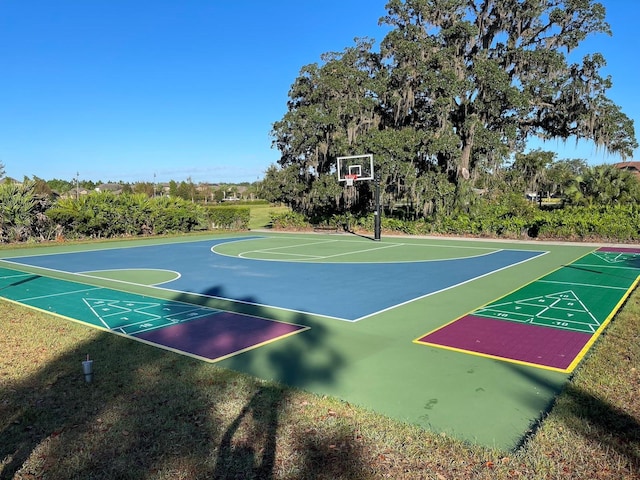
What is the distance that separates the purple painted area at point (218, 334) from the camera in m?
6.49

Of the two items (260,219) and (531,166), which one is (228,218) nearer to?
(260,219)

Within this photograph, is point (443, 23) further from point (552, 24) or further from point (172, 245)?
point (172, 245)

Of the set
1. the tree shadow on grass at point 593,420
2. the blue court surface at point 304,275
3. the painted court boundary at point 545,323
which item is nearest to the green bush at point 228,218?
the blue court surface at point 304,275

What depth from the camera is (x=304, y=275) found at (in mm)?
13219

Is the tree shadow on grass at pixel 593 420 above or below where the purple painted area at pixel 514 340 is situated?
above

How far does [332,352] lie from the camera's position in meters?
6.38

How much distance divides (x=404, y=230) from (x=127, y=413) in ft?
75.2

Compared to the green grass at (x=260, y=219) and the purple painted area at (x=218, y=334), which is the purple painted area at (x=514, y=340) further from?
the green grass at (x=260, y=219)

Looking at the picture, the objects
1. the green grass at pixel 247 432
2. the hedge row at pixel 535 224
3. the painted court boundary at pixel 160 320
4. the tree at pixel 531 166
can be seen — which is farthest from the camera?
the tree at pixel 531 166

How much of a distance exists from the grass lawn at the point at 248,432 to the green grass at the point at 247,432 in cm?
1

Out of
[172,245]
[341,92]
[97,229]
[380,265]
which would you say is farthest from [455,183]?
[97,229]

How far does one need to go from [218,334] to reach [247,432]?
130 inches

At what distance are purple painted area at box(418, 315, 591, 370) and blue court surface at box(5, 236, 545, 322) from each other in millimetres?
1777

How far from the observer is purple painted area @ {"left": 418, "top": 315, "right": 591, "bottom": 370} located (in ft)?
19.6
